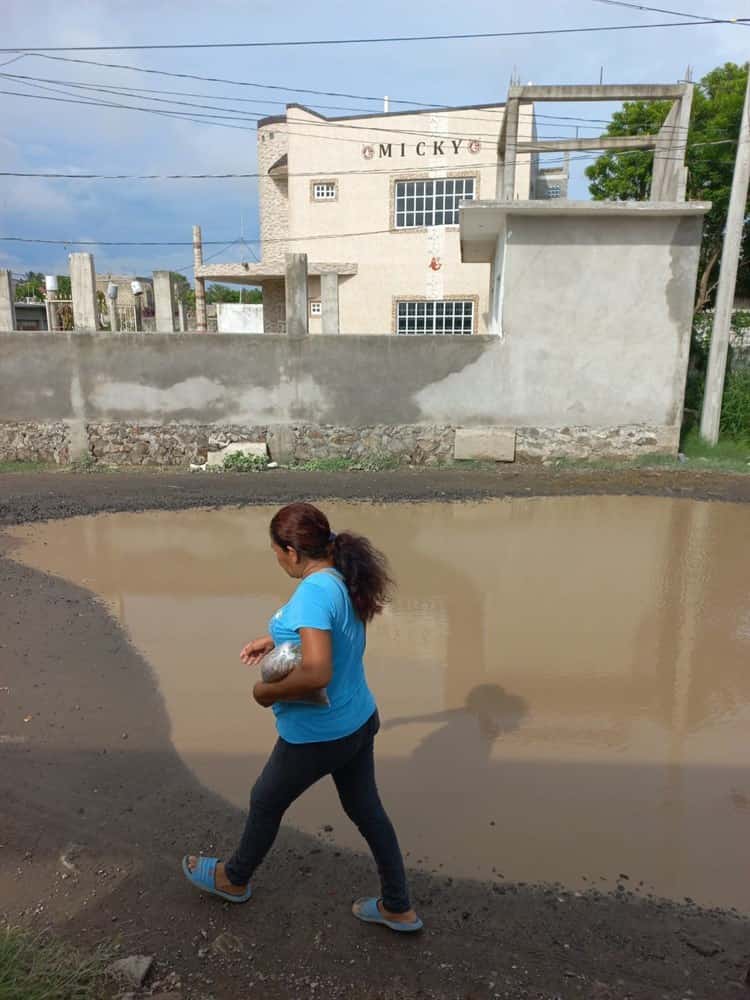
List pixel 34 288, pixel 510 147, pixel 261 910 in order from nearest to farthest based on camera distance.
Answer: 1. pixel 261 910
2. pixel 510 147
3. pixel 34 288

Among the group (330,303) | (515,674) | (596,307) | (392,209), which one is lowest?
(515,674)

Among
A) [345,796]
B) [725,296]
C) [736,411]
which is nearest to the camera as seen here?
[345,796]

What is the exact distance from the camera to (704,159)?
1995cm

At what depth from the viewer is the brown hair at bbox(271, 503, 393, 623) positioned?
2316mm

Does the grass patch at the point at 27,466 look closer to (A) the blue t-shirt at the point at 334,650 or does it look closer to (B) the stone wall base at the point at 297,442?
(B) the stone wall base at the point at 297,442

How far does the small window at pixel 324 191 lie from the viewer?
2312 centimetres

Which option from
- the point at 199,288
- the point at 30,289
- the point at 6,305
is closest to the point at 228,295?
the point at 30,289

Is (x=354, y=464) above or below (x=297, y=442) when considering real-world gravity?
below

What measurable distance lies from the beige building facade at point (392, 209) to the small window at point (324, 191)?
0.12 ft

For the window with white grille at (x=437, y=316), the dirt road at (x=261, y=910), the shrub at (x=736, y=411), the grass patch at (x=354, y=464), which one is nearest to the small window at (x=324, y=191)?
the window with white grille at (x=437, y=316)

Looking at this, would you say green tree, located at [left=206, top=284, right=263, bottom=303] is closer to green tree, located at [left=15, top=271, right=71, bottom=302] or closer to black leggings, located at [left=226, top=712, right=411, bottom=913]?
green tree, located at [left=15, top=271, right=71, bottom=302]

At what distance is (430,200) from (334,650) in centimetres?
2261

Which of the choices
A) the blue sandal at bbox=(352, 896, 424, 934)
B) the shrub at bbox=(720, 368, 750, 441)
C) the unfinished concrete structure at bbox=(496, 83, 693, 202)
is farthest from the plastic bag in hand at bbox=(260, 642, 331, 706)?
the shrub at bbox=(720, 368, 750, 441)

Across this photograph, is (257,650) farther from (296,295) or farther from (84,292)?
(84,292)
